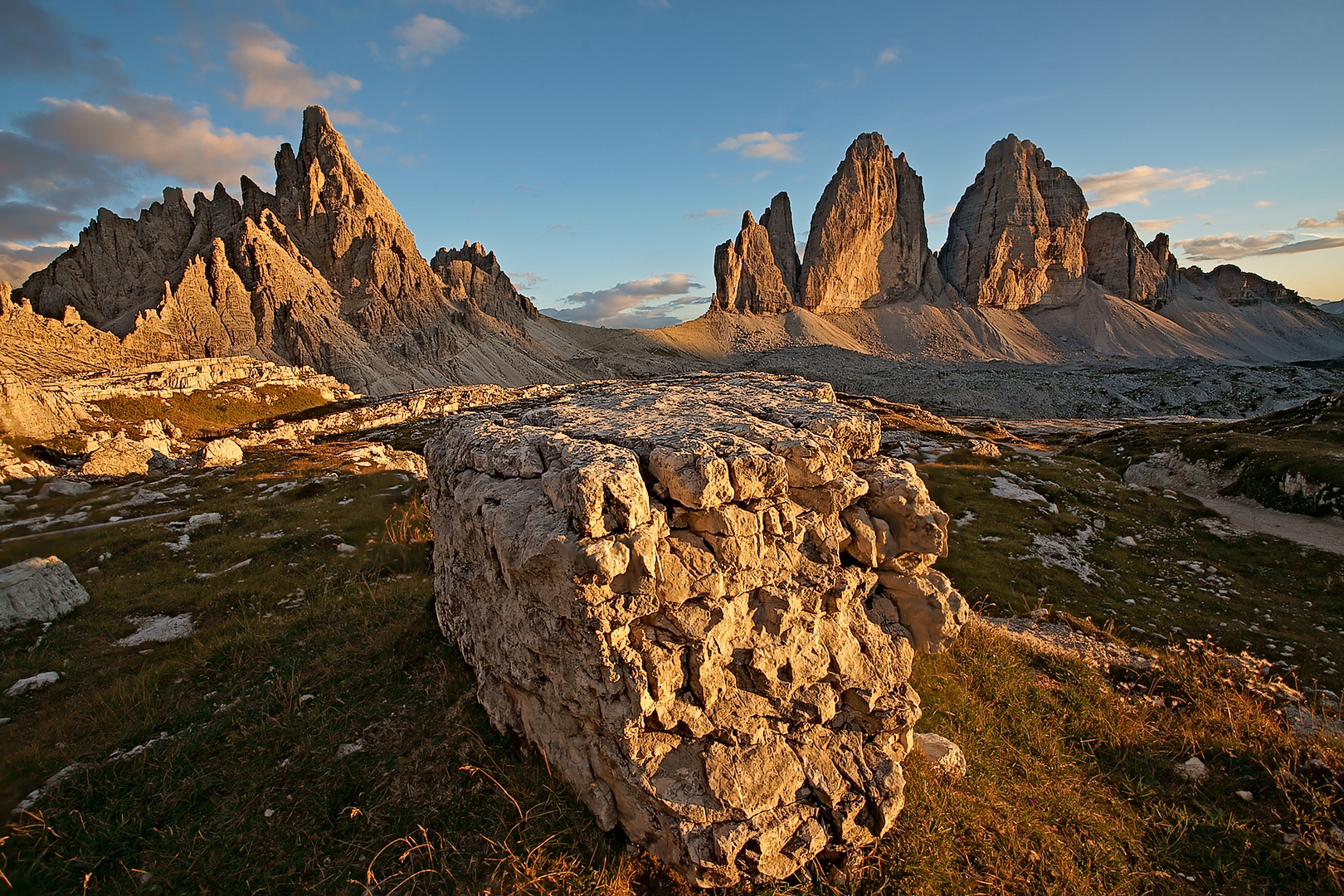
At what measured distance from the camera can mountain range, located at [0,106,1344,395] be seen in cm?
8756

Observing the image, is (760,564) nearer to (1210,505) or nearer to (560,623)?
(560,623)

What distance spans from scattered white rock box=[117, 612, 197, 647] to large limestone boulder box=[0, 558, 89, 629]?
171 cm

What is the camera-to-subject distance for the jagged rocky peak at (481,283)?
130 meters

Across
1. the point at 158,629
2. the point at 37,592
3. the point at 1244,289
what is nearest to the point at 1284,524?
the point at 158,629

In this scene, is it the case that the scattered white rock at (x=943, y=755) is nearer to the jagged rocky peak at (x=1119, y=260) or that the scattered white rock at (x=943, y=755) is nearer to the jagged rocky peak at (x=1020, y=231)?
the jagged rocky peak at (x=1020, y=231)

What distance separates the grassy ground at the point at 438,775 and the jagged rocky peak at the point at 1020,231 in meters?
188

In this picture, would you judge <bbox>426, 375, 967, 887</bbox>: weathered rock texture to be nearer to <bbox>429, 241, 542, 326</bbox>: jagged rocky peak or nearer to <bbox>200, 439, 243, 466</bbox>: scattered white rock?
<bbox>200, 439, 243, 466</bbox>: scattered white rock

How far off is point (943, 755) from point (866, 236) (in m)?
186

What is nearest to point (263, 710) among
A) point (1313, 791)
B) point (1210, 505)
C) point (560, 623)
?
point (560, 623)

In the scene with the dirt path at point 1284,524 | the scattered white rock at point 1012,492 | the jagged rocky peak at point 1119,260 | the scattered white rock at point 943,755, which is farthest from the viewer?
the jagged rocky peak at point 1119,260

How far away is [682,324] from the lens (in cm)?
16550

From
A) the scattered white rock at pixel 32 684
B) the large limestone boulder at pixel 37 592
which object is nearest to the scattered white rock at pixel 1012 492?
the scattered white rock at pixel 32 684

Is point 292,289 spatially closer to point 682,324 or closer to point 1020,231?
point 682,324

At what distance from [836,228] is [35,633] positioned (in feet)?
597
